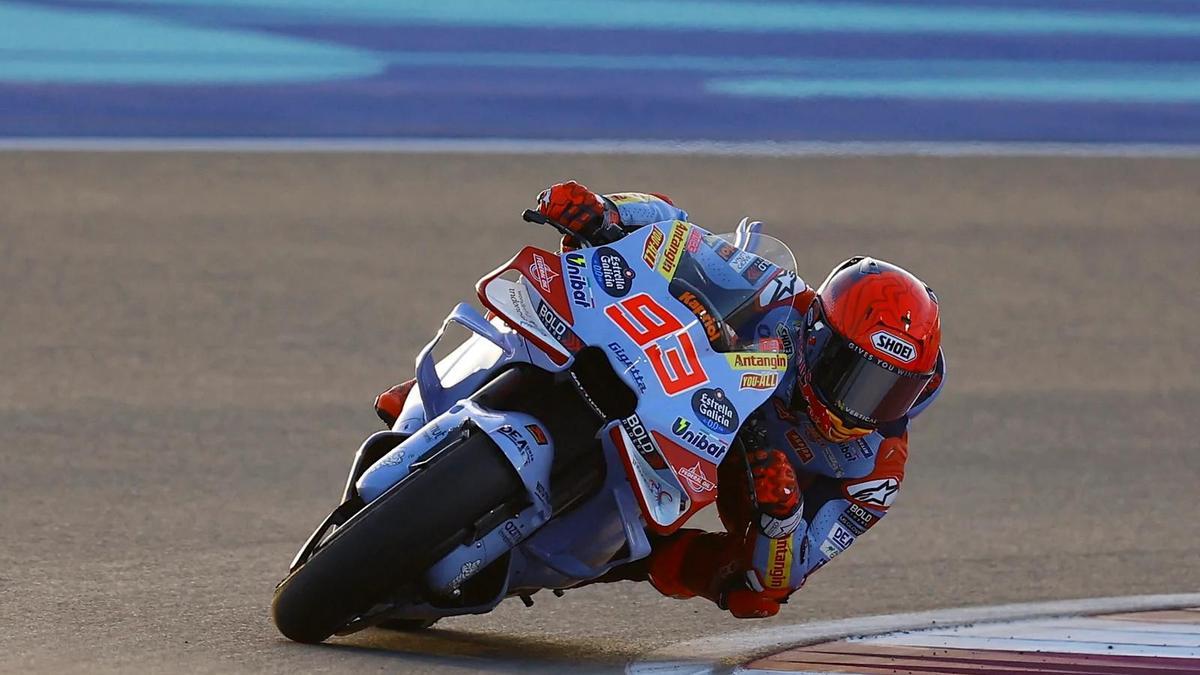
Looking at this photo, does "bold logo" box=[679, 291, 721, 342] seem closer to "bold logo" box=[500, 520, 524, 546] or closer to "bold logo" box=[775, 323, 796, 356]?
"bold logo" box=[775, 323, 796, 356]

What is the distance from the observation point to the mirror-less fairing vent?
14.9 feet

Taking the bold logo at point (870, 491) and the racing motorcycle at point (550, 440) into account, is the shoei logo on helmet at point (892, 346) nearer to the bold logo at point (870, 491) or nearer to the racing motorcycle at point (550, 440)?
the racing motorcycle at point (550, 440)

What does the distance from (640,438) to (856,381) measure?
0.62 metres

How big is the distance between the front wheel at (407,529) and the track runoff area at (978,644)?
2.47 ft

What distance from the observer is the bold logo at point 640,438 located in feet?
14.7

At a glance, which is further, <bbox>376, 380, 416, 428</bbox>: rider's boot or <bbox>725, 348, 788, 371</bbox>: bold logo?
<bbox>376, 380, 416, 428</bbox>: rider's boot

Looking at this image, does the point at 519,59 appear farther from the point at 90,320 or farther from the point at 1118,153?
Result: the point at 90,320

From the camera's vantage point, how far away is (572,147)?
1211 cm

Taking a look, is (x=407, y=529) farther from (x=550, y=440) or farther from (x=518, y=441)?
(x=550, y=440)

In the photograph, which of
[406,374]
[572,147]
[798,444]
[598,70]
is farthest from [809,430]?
[598,70]

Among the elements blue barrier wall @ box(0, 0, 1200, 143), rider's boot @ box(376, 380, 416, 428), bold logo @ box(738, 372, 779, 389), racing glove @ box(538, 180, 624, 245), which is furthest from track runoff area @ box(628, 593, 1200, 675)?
blue barrier wall @ box(0, 0, 1200, 143)

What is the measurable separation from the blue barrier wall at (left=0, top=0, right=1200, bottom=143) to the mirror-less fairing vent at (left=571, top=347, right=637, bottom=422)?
7.83 m

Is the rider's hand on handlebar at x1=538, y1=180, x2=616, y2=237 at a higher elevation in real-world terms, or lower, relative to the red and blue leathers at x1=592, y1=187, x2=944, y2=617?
higher

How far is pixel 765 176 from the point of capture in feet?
39.0
